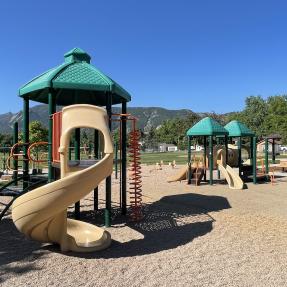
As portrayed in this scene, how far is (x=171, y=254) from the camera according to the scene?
6.30 metres

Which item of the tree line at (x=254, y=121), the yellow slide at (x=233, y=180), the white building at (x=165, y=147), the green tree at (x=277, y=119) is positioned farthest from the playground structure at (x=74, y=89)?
the white building at (x=165, y=147)

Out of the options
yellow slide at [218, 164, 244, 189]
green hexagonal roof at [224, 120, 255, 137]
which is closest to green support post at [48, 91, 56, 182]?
yellow slide at [218, 164, 244, 189]

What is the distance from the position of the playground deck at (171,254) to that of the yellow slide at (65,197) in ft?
0.92

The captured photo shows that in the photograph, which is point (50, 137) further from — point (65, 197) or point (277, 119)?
point (277, 119)

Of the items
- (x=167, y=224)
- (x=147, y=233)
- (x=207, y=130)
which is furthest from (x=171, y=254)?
(x=207, y=130)

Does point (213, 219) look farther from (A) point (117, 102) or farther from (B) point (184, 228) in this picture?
(A) point (117, 102)

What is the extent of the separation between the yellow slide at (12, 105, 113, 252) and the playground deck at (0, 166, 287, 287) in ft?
0.92

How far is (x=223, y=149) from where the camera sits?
17172 millimetres

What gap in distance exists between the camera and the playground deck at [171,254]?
5.16 metres

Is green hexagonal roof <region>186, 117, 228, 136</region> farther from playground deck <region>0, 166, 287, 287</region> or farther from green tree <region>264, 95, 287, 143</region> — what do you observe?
green tree <region>264, 95, 287, 143</region>

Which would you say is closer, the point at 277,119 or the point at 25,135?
the point at 25,135

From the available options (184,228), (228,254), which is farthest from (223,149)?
(228,254)

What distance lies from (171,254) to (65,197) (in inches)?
78.7

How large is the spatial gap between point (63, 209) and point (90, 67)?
3.82 metres
